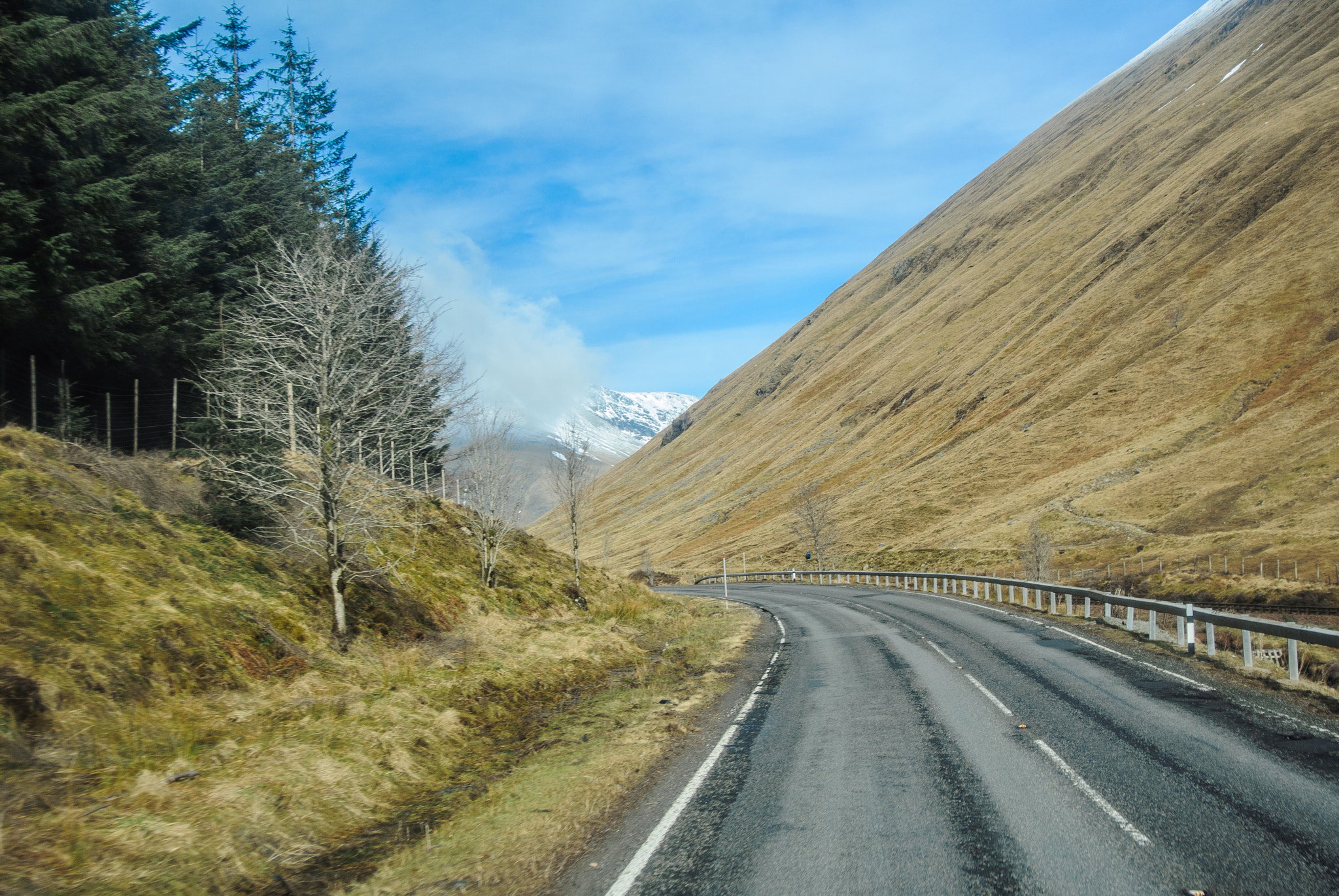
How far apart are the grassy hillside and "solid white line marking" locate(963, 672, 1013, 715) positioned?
4.69 meters

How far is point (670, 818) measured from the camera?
675 cm

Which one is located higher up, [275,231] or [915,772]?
[275,231]

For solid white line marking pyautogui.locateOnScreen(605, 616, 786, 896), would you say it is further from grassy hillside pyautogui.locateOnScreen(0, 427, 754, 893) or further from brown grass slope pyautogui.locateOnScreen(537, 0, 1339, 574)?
brown grass slope pyautogui.locateOnScreen(537, 0, 1339, 574)

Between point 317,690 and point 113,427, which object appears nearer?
point 317,690

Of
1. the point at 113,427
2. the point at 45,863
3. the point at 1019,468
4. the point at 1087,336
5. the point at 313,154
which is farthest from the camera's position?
the point at 1087,336

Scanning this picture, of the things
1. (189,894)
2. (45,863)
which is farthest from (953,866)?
(45,863)

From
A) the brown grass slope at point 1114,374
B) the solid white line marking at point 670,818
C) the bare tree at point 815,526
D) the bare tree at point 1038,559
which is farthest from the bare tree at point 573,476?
the brown grass slope at point 1114,374

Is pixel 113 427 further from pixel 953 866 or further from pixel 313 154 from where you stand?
pixel 313 154

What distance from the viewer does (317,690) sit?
10148mm

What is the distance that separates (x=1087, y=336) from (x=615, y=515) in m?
99.8

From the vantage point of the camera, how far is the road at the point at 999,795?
532 cm

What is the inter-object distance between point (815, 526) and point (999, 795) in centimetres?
6631

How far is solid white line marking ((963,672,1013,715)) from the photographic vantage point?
10.4 meters

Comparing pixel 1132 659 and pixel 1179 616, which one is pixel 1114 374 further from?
pixel 1132 659
